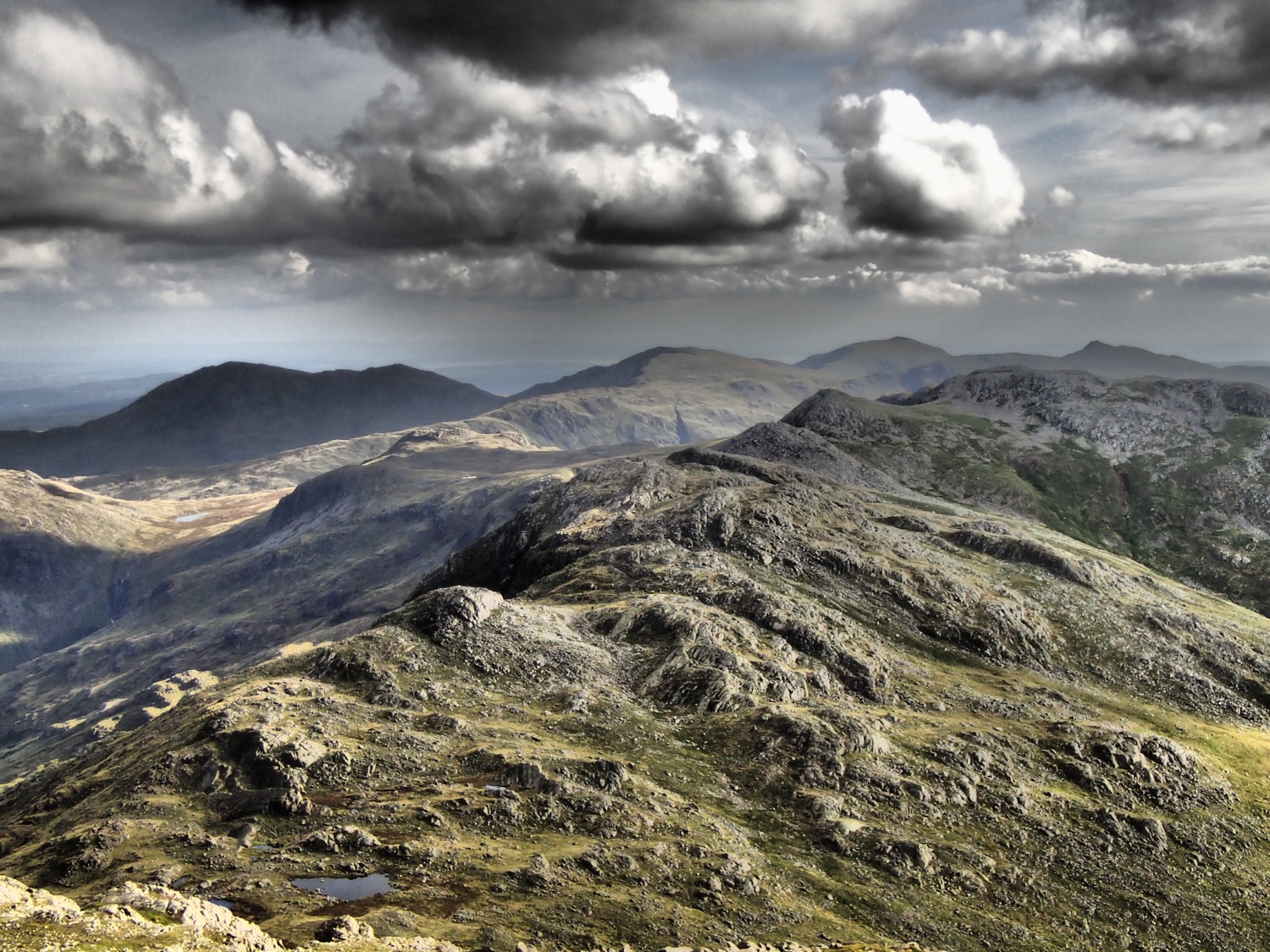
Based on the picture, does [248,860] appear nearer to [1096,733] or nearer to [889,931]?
[889,931]

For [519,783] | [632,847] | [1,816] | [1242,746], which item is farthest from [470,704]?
[1242,746]

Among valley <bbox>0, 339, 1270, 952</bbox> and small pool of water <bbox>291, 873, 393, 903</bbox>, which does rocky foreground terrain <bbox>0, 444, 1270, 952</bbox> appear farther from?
small pool of water <bbox>291, 873, 393, 903</bbox>

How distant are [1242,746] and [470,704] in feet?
382

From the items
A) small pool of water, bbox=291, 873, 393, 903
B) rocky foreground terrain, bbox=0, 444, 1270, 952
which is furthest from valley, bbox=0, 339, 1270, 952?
small pool of water, bbox=291, 873, 393, 903

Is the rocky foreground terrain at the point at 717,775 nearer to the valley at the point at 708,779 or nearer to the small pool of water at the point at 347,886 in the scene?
the valley at the point at 708,779

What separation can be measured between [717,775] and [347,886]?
46.9m

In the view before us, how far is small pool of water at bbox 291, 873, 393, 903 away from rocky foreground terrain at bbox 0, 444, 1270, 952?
2.14ft

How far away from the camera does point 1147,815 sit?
103688mm

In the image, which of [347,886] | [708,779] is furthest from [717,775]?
[347,886]

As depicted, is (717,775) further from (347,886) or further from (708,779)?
(347,886)

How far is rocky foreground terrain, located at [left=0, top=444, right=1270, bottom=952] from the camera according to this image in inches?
3238

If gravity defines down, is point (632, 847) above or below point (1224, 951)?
above

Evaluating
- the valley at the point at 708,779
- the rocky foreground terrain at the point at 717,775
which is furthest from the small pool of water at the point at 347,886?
the valley at the point at 708,779

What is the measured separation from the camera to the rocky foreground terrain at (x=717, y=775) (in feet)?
270
